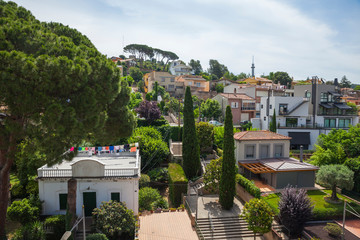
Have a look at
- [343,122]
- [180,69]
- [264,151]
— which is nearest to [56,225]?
[264,151]

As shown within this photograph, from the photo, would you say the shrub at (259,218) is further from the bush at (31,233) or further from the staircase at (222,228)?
the bush at (31,233)

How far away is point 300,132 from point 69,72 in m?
42.9

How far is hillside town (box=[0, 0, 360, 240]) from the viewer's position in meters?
11.3

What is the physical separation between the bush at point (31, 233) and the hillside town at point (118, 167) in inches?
2.8

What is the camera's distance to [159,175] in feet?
95.7

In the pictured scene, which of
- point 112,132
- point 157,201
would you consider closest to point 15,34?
point 112,132

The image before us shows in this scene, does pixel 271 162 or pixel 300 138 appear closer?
pixel 271 162

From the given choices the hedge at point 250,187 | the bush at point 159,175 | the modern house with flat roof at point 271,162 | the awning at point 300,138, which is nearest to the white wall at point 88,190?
the bush at point 159,175

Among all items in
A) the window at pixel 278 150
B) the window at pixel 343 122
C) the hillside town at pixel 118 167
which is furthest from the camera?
the window at pixel 343 122

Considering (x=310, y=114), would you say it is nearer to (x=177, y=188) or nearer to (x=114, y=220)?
(x=177, y=188)

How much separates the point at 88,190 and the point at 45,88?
11366 mm

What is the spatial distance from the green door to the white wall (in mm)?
257

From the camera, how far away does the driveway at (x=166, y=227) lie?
61.3ft

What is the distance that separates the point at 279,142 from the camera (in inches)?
1155
